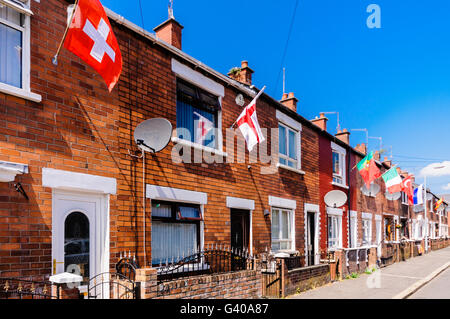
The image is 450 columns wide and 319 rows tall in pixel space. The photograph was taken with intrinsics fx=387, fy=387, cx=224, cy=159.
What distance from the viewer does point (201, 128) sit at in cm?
912

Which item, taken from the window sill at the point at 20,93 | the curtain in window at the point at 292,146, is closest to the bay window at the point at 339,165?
the curtain in window at the point at 292,146

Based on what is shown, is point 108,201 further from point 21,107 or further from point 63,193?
point 21,107

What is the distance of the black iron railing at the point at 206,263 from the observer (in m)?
7.25

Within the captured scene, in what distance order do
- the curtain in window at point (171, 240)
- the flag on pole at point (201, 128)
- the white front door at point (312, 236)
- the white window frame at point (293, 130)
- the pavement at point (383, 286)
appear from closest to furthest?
the curtain in window at point (171, 240) < the flag on pole at point (201, 128) < the pavement at point (383, 286) < the white window frame at point (293, 130) < the white front door at point (312, 236)

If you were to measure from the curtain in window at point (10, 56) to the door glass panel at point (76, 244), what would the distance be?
215 centimetres

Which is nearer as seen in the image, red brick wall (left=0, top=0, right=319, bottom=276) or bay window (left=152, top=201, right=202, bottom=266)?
red brick wall (left=0, top=0, right=319, bottom=276)

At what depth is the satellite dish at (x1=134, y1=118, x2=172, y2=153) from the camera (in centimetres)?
684

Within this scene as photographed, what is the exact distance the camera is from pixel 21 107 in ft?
17.5

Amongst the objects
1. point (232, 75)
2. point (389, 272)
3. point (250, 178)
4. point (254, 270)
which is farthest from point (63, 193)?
point (389, 272)

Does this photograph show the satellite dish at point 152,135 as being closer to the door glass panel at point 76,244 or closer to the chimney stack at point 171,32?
the door glass panel at point 76,244

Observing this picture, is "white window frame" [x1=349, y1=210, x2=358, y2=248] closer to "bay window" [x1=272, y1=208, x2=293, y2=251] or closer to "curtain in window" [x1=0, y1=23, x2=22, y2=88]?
"bay window" [x1=272, y1=208, x2=293, y2=251]

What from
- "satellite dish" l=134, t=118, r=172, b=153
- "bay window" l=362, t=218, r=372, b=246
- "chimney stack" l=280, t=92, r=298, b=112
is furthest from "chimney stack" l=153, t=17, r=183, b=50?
"bay window" l=362, t=218, r=372, b=246

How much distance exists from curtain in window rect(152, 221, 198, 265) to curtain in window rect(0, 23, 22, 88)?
3.48m
